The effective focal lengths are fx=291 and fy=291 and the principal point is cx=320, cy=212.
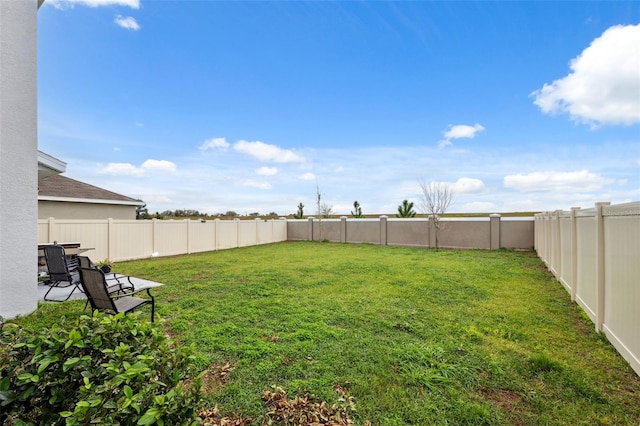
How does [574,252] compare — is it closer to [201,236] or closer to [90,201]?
[201,236]

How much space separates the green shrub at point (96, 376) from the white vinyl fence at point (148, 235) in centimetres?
930

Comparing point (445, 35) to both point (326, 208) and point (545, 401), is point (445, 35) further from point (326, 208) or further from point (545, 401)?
point (326, 208)

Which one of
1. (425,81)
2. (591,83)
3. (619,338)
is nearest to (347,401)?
(619,338)

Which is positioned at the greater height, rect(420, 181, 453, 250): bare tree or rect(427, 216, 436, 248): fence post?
rect(420, 181, 453, 250): bare tree

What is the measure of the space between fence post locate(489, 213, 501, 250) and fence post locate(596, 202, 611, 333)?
11598mm

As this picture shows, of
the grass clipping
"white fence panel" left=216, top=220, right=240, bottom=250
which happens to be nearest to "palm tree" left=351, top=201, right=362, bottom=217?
"white fence panel" left=216, top=220, right=240, bottom=250

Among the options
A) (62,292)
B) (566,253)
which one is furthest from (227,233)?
(566,253)

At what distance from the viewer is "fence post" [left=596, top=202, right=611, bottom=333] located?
3818 mm

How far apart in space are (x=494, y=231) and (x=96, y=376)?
1641cm

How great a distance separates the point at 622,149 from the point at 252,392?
8.51m

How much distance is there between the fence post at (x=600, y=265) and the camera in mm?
3818

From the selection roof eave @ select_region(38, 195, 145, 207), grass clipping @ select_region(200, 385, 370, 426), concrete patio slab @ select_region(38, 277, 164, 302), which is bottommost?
concrete patio slab @ select_region(38, 277, 164, 302)

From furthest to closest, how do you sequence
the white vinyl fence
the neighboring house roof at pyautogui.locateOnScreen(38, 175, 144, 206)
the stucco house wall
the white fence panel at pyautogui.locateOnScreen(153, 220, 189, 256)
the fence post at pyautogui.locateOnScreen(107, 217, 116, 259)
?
the white fence panel at pyautogui.locateOnScreen(153, 220, 189, 256)
the neighboring house roof at pyautogui.locateOnScreen(38, 175, 144, 206)
the stucco house wall
the fence post at pyautogui.locateOnScreen(107, 217, 116, 259)
the white vinyl fence

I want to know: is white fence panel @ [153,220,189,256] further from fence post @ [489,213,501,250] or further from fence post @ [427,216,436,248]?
fence post @ [489,213,501,250]
